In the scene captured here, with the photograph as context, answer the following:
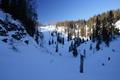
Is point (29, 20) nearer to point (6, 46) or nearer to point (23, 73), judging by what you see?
point (6, 46)

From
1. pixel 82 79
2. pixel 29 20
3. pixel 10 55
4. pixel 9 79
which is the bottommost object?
pixel 82 79

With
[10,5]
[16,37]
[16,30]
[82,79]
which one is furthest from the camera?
[10,5]

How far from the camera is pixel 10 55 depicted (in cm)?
2719

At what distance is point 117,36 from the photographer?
90.1 meters

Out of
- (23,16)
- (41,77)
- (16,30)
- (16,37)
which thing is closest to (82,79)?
(41,77)

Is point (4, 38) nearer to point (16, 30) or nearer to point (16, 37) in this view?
point (16, 37)

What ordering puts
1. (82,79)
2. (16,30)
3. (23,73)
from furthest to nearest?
(16,30)
(82,79)
(23,73)

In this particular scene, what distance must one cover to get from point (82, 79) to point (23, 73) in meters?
10.2

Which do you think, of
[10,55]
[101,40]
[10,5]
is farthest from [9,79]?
[101,40]

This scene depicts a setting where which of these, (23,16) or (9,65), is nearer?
(9,65)

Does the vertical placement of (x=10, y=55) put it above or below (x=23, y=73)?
above

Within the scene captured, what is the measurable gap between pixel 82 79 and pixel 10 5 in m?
31.0

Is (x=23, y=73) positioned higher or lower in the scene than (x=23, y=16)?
lower

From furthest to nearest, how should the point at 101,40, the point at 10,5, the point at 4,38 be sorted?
the point at 101,40 → the point at 10,5 → the point at 4,38
